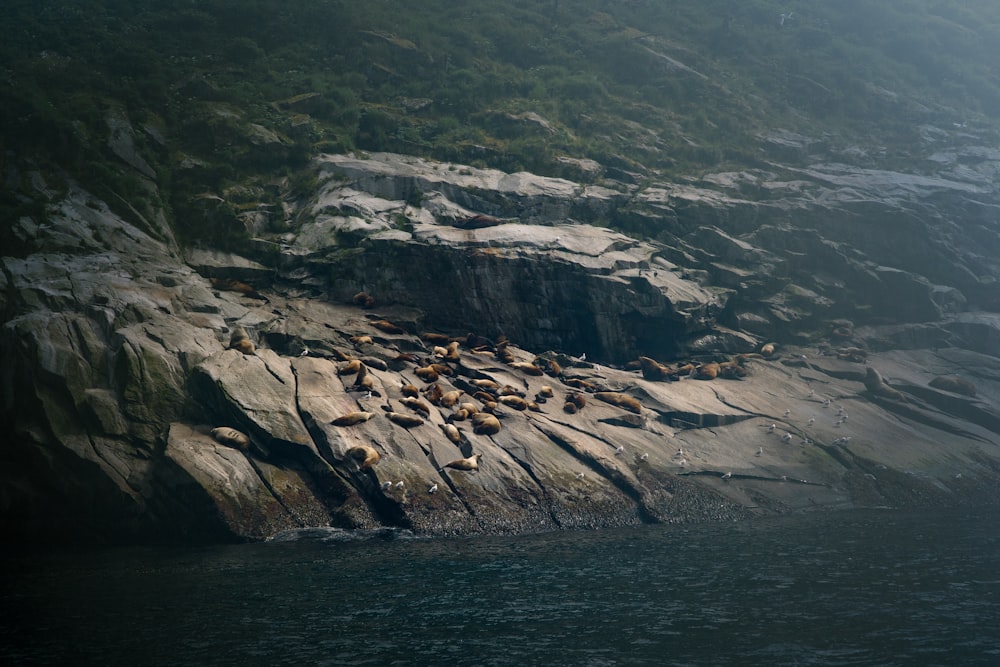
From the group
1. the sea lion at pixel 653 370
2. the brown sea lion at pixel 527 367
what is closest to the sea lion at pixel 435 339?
the brown sea lion at pixel 527 367

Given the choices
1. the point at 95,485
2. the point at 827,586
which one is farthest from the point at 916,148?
the point at 95,485

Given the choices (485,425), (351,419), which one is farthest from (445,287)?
(351,419)

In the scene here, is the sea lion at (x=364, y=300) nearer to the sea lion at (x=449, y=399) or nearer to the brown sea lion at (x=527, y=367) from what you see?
the brown sea lion at (x=527, y=367)

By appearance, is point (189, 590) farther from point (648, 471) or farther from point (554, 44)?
point (554, 44)

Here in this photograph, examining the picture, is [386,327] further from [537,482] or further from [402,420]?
[537,482]

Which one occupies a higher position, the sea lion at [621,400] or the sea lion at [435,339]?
the sea lion at [435,339]

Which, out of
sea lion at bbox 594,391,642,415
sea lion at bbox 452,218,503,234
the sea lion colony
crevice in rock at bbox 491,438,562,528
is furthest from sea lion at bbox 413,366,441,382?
sea lion at bbox 452,218,503,234

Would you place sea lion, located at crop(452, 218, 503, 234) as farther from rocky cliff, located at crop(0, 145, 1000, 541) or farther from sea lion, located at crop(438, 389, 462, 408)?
sea lion, located at crop(438, 389, 462, 408)

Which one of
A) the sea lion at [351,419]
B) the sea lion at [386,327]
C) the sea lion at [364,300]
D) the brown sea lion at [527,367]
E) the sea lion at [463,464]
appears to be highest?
the sea lion at [364,300]
